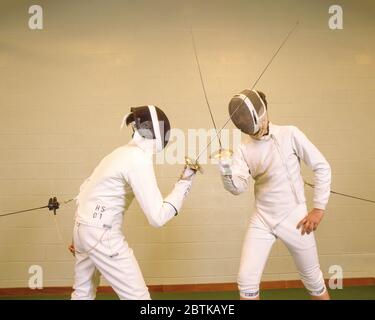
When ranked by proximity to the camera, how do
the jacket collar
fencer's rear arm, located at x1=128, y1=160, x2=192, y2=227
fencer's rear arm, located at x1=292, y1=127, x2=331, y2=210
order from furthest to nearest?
fencer's rear arm, located at x1=292, y1=127, x2=331, y2=210 → the jacket collar → fencer's rear arm, located at x1=128, y1=160, x2=192, y2=227

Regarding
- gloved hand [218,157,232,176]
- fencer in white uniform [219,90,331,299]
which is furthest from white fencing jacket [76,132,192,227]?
fencer in white uniform [219,90,331,299]

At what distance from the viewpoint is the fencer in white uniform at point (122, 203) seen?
175cm

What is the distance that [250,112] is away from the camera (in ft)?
6.70

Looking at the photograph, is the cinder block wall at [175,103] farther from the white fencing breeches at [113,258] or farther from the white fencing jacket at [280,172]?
the white fencing breeches at [113,258]

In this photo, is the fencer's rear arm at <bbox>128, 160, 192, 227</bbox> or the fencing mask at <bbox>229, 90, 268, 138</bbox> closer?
the fencer's rear arm at <bbox>128, 160, 192, 227</bbox>

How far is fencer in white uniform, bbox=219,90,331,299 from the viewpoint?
2.05 metres

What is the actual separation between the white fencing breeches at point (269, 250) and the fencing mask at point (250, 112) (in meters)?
Result: 0.49

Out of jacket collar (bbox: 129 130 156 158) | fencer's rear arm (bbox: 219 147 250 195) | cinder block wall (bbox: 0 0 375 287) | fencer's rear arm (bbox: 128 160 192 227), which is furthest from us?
cinder block wall (bbox: 0 0 375 287)

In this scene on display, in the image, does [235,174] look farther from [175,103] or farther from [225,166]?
[175,103]

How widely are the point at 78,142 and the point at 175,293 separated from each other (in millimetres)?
1441

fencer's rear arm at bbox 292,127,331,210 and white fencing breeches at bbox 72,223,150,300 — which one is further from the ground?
fencer's rear arm at bbox 292,127,331,210

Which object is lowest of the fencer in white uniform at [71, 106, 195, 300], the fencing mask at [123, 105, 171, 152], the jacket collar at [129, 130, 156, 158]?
the fencer in white uniform at [71, 106, 195, 300]

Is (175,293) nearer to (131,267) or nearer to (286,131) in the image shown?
(131,267)

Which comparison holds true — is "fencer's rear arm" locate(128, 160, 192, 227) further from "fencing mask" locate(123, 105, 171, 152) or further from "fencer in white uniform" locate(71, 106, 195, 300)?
"fencing mask" locate(123, 105, 171, 152)
